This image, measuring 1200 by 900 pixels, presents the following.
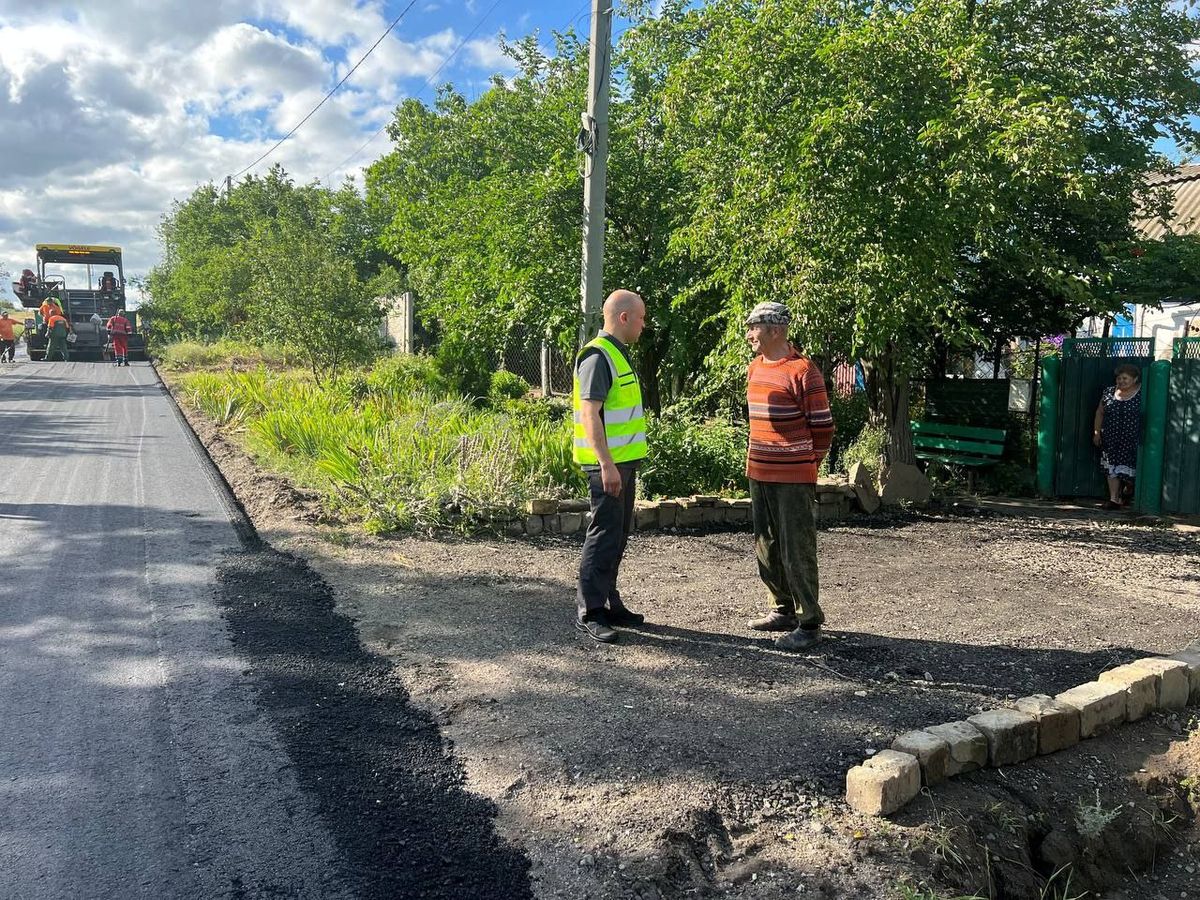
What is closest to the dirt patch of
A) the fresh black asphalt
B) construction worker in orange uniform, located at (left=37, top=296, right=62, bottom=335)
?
the fresh black asphalt

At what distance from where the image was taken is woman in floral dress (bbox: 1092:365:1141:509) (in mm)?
9516

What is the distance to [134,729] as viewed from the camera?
12.1 feet

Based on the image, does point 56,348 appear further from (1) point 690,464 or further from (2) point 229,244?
(1) point 690,464

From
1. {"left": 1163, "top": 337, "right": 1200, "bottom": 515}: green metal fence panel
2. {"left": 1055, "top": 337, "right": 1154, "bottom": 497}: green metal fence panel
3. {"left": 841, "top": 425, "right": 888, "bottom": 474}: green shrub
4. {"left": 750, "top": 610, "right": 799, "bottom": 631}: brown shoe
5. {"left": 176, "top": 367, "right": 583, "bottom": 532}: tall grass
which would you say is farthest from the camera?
{"left": 1055, "top": 337, "right": 1154, "bottom": 497}: green metal fence panel

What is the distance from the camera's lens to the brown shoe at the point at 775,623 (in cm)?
515

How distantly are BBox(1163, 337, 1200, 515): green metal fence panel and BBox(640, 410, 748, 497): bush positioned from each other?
4.35 meters

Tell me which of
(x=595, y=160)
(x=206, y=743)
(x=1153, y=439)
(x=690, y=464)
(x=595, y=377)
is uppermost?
(x=595, y=160)

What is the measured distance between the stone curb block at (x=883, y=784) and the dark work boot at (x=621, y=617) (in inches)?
78.3

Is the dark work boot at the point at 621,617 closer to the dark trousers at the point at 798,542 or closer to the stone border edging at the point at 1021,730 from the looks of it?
the dark trousers at the point at 798,542

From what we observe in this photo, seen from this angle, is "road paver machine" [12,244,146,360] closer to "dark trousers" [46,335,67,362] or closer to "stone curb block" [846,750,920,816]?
"dark trousers" [46,335,67,362]

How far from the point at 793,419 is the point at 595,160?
482 cm

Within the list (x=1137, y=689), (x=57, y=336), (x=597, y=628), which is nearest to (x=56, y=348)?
(x=57, y=336)

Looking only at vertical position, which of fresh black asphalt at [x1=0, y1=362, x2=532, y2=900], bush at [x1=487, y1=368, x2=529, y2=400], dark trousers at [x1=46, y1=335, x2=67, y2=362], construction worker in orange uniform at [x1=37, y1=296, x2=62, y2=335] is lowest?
fresh black asphalt at [x1=0, y1=362, x2=532, y2=900]

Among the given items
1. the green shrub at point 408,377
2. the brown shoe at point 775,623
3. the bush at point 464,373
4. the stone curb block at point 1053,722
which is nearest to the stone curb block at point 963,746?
the stone curb block at point 1053,722
